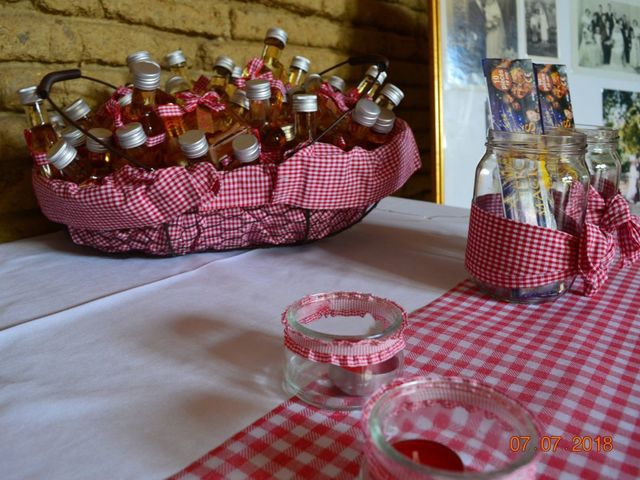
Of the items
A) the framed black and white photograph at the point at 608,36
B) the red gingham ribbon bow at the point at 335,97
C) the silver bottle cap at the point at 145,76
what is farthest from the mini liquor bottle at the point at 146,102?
the framed black and white photograph at the point at 608,36

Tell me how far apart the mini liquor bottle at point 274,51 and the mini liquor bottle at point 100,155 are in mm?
292

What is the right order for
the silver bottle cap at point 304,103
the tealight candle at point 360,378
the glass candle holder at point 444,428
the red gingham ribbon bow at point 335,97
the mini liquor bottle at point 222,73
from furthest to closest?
the mini liquor bottle at point 222,73, the red gingham ribbon bow at point 335,97, the silver bottle cap at point 304,103, the tealight candle at point 360,378, the glass candle holder at point 444,428

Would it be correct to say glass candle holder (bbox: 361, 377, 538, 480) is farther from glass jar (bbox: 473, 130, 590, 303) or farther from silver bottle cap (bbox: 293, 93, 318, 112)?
silver bottle cap (bbox: 293, 93, 318, 112)

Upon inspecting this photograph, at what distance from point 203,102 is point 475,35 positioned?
956 millimetres

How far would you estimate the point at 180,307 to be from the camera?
23.2 inches

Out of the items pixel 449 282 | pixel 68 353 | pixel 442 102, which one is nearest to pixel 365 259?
pixel 449 282

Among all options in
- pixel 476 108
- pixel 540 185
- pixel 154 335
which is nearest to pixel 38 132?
pixel 154 335

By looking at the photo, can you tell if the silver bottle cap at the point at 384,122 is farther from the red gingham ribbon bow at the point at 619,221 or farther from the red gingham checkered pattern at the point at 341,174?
the red gingham ribbon bow at the point at 619,221

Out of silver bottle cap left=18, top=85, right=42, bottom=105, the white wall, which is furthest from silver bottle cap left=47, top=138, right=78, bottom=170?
the white wall

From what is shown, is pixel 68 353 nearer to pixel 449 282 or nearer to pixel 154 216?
pixel 154 216

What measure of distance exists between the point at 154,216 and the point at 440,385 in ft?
1.42

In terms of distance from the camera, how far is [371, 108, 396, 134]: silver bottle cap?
28.9 inches

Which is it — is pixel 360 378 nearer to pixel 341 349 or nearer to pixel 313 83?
pixel 341 349

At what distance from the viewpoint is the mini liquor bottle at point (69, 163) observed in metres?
0.63
